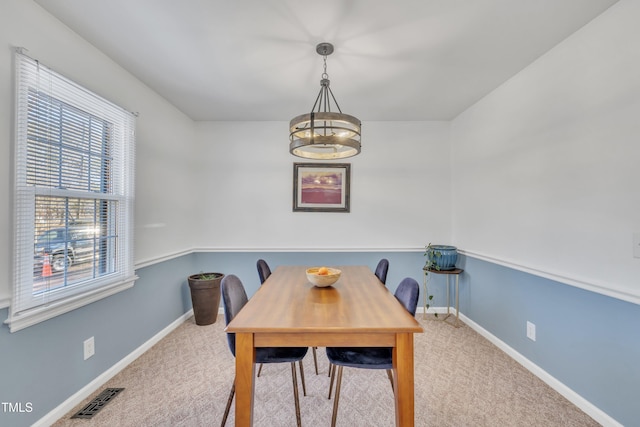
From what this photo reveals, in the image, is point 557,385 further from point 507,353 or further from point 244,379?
point 244,379

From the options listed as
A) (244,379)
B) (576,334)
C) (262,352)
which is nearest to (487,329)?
(576,334)

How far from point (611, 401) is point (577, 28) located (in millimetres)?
2397

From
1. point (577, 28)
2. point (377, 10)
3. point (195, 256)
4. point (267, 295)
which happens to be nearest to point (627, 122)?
point (577, 28)

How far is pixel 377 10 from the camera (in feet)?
5.51

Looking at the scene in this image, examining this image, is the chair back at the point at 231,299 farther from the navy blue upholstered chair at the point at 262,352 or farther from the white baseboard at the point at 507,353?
the white baseboard at the point at 507,353

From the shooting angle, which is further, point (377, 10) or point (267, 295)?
point (267, 295)

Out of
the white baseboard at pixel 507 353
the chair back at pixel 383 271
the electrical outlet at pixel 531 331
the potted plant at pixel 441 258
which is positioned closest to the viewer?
the white baseboard at pixel 507 353

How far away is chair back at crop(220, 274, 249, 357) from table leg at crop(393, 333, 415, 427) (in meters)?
0.88

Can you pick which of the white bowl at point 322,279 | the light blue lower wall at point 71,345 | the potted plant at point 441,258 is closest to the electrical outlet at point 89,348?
the light blue lower wall at point 71,345

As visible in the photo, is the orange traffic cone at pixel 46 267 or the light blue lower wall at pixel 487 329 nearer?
the light blue lower wall at pixel 487 329

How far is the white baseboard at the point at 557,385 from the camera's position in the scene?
1720mm

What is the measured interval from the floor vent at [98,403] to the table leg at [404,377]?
1.92 meters

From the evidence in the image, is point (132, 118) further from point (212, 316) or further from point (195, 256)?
point (212, 316)

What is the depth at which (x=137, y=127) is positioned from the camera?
2578mm
